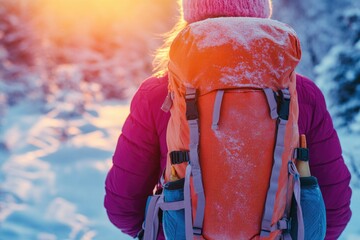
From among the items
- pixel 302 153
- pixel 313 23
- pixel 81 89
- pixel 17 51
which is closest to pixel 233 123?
pixel 302 153

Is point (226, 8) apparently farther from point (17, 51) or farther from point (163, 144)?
point (17, 51)

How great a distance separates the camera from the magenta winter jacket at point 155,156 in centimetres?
201

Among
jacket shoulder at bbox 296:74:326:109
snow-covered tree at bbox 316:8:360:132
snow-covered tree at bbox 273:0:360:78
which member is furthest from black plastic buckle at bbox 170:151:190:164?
snow-covered tree at bbox 273:0:360:78

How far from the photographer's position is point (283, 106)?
172cm

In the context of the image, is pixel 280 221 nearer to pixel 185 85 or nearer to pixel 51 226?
pixel 185 85

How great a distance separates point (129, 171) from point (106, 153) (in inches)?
195

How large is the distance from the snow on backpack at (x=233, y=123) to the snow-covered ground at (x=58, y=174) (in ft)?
9.88

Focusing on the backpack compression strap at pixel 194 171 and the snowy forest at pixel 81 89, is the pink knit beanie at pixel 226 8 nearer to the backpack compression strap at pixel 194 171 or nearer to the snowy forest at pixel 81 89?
the backpack compression strap at pixel 194 171

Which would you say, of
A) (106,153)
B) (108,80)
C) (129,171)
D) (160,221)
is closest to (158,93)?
(129,171)

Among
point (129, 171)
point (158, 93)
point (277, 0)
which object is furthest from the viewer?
point (277, 0)

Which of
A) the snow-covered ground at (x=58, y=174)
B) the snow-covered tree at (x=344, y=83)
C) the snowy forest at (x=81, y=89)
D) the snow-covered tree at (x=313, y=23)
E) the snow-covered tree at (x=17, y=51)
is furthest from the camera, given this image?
the snow-covered tree at (x=17, y=51)

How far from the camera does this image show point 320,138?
2.08m

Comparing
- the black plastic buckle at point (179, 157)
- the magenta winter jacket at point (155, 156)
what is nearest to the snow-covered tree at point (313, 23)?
the magenta winter jacket at point (155, 156)

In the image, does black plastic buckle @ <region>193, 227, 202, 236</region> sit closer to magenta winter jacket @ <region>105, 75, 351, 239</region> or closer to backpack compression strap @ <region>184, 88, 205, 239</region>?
backpack compression strap @ <region>184, 88, 205, 239</region>
